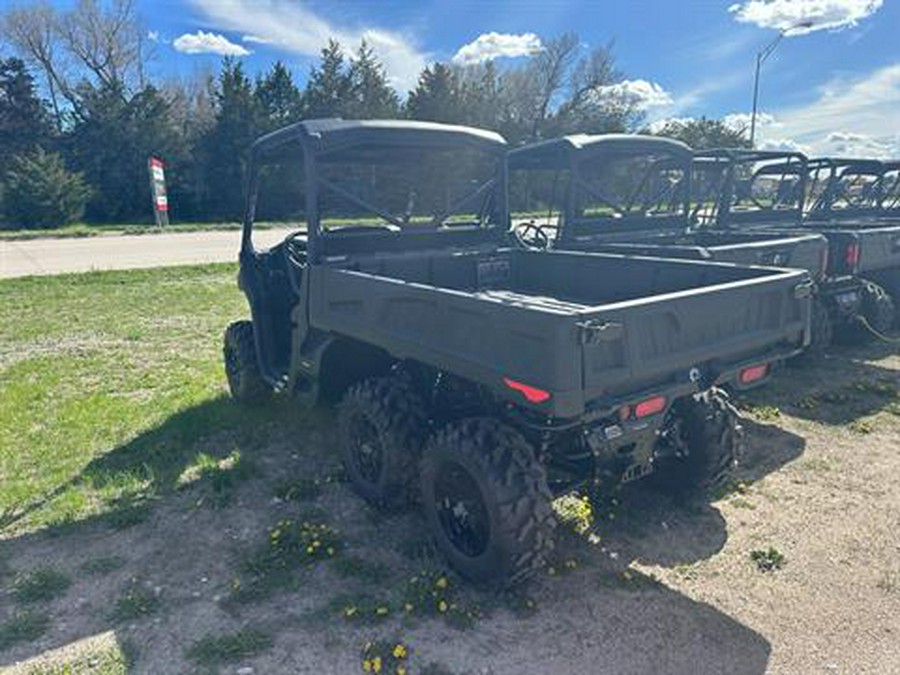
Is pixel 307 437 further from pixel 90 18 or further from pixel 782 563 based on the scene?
pixel 90 18

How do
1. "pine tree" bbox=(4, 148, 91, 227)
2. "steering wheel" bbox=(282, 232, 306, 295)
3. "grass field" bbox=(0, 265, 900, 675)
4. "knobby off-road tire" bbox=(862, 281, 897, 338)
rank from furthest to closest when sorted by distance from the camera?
"pine tree" bbox=(4, 148, 91, 227)
"knobby off-road tire" bbox=(862, 281, 897, 338)
"steering wheel" bbox=(282, 232, 306, 295)
"grass field" bbox=(0, 265, 900, 675)

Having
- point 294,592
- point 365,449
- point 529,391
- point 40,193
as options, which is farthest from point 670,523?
point 40,193

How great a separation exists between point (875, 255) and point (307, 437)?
243 inches

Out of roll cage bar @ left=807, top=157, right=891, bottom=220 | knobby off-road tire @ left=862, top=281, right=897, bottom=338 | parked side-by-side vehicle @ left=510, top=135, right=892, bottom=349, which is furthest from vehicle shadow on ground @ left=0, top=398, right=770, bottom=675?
roll cage bar @ left=807, top=157, right=891, bottom=220

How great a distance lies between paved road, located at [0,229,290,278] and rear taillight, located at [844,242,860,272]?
10.1 m

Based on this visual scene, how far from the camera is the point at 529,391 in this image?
266 cm

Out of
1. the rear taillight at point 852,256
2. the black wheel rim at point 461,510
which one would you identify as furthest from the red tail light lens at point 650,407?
the rear taillight at point 852,256

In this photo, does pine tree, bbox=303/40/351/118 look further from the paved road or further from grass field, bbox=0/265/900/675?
grass field, bbox=0/265/900/675

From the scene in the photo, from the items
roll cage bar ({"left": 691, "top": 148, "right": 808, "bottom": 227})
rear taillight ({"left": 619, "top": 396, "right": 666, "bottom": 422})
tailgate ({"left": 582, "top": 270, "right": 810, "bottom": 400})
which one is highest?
roll cage bar ({"left": 691, "top": 148, "right": 808, "bottom": 227})

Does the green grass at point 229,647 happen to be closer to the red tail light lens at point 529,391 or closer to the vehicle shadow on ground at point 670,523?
the red tail light lens at point 529,391

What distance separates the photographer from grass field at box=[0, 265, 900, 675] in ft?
9.12

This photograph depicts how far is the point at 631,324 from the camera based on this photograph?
277cm

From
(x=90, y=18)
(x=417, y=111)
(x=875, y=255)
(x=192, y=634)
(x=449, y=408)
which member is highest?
(x=90, y=18)

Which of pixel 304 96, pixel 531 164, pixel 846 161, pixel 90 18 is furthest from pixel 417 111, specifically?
pixel 531 164
